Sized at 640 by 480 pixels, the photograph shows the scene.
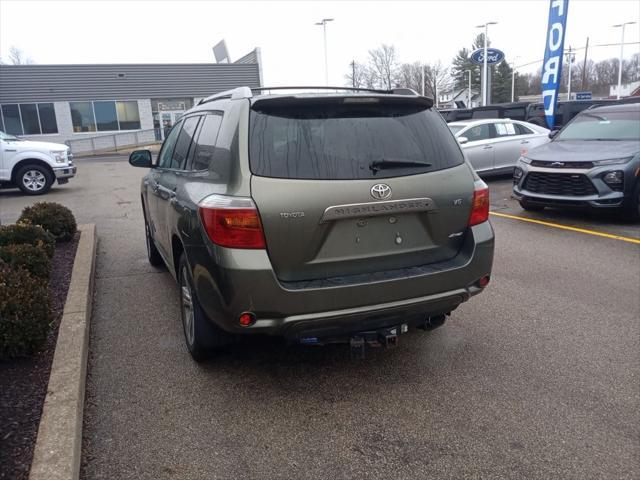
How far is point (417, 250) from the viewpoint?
331cm

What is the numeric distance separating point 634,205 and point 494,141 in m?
5.45

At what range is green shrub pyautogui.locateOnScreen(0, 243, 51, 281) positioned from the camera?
15.6 feet

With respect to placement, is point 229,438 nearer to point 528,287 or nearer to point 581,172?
point 528,287

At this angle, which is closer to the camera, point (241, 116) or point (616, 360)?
point (241, 116)

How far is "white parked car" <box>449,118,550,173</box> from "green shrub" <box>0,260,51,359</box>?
10.7 meters

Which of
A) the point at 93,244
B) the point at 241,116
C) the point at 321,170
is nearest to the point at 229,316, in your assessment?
the point at 321,170

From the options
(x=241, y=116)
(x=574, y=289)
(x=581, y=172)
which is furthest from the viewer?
(x=581, y=172)

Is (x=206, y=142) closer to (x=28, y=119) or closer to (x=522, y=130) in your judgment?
(x=522, y=130)

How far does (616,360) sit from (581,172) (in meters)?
5.03

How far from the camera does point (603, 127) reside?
938 centimetres

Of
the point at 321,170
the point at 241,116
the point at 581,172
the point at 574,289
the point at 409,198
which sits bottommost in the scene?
the point at 574,289

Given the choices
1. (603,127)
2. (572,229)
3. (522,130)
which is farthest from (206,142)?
(522,130)

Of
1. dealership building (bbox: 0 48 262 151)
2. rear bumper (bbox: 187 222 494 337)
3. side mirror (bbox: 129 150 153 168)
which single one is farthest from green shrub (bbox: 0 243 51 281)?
dealership building (bbox: 0 48 262 151)

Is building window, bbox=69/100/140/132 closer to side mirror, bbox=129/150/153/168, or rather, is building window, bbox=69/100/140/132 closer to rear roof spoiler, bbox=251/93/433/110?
side mirror, bbox=129/150/153/168
